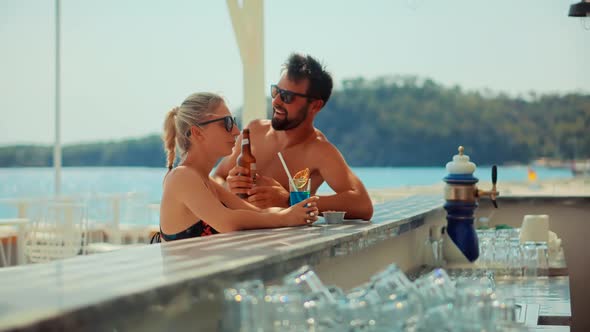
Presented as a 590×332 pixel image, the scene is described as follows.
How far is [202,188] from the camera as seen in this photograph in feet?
8.64

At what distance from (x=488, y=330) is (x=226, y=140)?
1.64 metres

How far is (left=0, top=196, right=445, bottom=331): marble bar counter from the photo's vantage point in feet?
3.83

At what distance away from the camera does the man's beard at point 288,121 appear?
3615 mm

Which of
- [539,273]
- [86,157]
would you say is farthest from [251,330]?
[86,157]

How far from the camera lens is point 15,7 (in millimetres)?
26422

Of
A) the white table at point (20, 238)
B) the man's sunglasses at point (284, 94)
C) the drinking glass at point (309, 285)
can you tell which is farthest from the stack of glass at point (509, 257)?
the white table at point (20, 238)

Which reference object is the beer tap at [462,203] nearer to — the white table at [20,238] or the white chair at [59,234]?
the white chair at [59,234]

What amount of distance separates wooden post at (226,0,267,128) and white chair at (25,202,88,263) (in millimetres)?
2273

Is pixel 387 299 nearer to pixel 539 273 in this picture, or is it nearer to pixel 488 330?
pixel 488 330

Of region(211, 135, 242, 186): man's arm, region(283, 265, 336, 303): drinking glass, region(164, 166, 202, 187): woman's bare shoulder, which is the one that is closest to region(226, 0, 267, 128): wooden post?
region(211, 135, 242, 186): man's arm

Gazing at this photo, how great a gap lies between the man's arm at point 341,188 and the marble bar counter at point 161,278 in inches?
28.5

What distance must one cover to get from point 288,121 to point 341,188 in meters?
0.37

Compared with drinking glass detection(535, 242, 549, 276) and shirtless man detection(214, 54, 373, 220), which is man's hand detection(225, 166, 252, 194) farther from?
drinking glass detection(535, 242, 549, 276)

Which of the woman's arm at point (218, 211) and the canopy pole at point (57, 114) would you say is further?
the canopy pole at point (57, 114)
